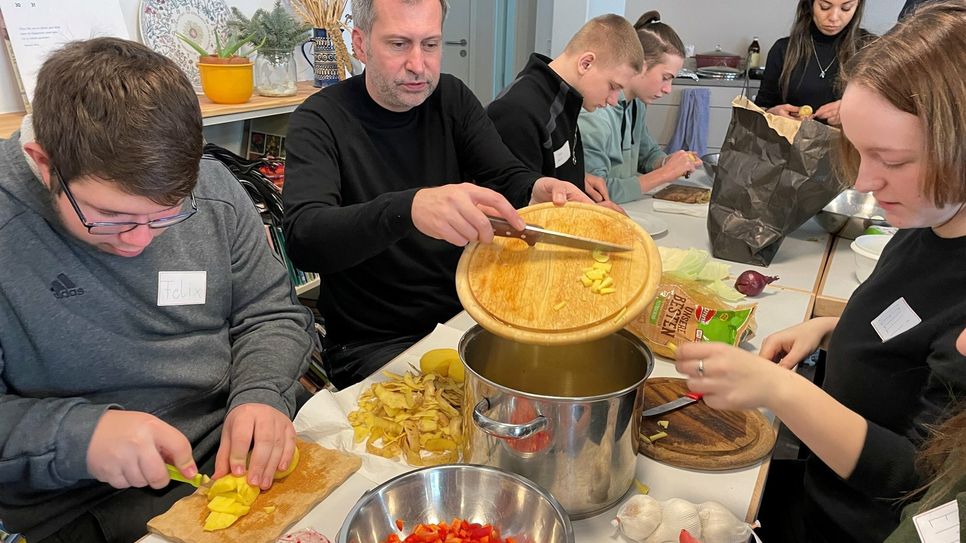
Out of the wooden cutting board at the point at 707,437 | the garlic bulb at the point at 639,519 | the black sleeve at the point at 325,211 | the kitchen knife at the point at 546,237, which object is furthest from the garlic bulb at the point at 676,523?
the black sleeve at the point at 325,211

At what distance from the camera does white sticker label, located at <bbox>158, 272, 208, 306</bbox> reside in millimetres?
1240

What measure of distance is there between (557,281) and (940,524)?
1.94 feet

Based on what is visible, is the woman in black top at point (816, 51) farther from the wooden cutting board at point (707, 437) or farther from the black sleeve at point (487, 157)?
the wooden cutting board at point (707, 437)

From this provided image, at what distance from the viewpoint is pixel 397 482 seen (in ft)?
2.84

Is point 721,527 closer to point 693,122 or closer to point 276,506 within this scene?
point 276,506

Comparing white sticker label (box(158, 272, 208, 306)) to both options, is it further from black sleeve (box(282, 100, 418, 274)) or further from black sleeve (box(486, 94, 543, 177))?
black sleeve (box(486, 94, 543, 177))

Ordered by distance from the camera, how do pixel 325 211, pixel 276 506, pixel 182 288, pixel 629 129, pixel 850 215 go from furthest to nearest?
pixel 629 129, pixel 850 215, pixel 325 211, pixel 182 288, pixel 276 506

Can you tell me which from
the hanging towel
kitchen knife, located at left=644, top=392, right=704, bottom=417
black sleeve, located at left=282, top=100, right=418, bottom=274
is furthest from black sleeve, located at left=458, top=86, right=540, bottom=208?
the hanging towel

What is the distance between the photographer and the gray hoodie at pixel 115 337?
103 centimetres

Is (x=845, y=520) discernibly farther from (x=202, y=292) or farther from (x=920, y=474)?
(x=202, y=292)

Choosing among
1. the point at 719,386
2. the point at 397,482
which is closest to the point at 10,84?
the point at 397,482

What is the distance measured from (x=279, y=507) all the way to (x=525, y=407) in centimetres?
41

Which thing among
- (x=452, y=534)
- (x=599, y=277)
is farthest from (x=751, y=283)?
(x=452, y=534)

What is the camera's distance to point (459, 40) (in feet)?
19.8
